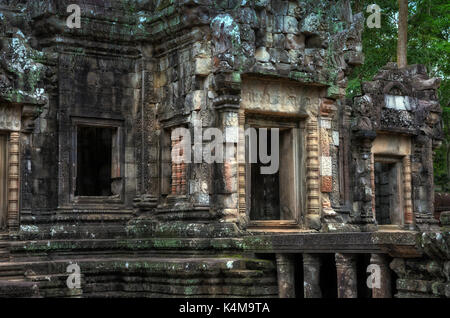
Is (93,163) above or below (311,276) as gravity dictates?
above

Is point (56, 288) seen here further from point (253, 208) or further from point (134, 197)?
point (253, 208)

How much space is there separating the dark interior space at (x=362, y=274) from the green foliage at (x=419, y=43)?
13987 millimetres

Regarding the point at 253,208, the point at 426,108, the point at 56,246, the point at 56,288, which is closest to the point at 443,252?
the point at 56,288

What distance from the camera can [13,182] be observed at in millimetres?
14078

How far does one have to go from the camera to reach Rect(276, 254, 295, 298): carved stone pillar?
488 inches

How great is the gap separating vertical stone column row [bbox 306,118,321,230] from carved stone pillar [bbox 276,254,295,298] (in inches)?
96.4

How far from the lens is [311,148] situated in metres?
15.1

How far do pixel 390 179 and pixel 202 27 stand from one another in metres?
6.74

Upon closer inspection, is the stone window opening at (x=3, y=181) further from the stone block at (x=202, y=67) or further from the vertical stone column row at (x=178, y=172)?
the stone block at (x=202, y=67)

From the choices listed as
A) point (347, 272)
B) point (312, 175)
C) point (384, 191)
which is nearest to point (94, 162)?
A: point (312, 175)

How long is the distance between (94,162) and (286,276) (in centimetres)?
745

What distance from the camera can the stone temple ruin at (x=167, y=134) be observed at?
1316 centimetres

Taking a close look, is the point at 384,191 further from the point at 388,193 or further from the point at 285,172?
the point at 285,172

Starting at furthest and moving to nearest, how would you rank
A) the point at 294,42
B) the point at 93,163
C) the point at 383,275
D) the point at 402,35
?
the point at 402,35 < the point at 93,163 < the point at 294,42 < the point at 383,275
